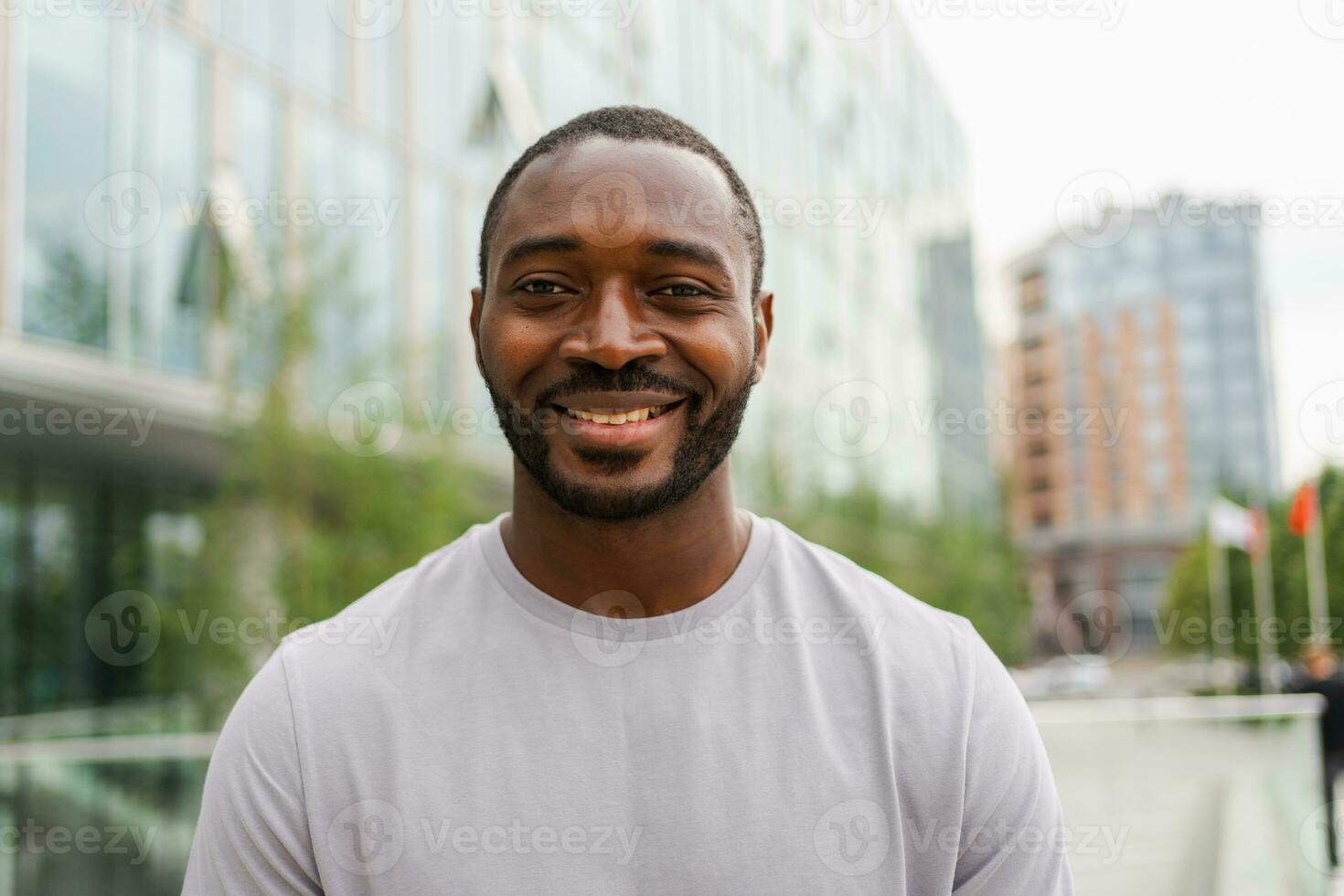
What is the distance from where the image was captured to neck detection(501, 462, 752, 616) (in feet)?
5.08

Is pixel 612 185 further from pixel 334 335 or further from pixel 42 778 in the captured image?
pixel 334 335

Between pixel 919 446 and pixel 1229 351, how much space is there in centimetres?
4257

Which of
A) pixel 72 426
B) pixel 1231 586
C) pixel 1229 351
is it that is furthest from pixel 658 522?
pixel 1229 351

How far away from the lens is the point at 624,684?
4.87 feet

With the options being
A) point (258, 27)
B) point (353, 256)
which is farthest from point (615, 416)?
point (258, 27)

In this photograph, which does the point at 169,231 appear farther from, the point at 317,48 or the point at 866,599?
the point at 866,599

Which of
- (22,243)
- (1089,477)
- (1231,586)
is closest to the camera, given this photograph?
(22,243)

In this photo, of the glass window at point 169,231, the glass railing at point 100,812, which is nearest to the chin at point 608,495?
the glass railing at point 100,812

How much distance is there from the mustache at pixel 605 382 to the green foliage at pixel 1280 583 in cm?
988

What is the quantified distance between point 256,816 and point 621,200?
0.90m

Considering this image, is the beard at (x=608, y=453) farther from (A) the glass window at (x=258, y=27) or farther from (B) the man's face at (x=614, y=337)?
(A) the glass window at (x=258, y=27)

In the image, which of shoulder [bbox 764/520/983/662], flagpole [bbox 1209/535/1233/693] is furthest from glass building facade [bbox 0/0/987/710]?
flagpole [bbox 1209/535/1233/693]

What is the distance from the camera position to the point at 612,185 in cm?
151

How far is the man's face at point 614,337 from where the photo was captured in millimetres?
1491
